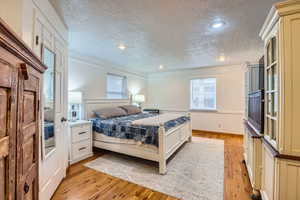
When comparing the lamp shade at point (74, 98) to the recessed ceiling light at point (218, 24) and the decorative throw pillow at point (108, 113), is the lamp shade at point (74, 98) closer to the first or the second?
the decorative throw pillow at point (108, 113)

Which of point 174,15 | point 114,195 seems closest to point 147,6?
point 174,15

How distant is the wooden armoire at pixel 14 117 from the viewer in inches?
21.5

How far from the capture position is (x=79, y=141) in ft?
9.57

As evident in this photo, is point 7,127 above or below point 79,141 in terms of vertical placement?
above

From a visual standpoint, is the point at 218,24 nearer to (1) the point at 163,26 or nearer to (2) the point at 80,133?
(1) the point at 163,26

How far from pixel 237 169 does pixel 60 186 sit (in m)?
2.86

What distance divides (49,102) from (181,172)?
2.26m

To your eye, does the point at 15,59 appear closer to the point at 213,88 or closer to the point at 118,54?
the point at 118,54

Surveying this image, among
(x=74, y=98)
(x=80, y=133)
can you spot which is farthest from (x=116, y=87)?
(x=80, y=133)

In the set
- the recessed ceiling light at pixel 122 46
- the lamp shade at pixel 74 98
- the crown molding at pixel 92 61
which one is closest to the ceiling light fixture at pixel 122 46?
the recessed ceiling light at pixel 122 46

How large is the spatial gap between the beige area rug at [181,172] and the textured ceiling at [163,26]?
7.80 feet

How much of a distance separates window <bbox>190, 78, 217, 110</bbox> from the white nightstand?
3.94 m

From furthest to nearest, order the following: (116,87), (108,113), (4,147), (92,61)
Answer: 1. (116,87)
2. (92,61)
3. (108,113)
4. (4,147)

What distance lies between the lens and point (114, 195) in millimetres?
1897
